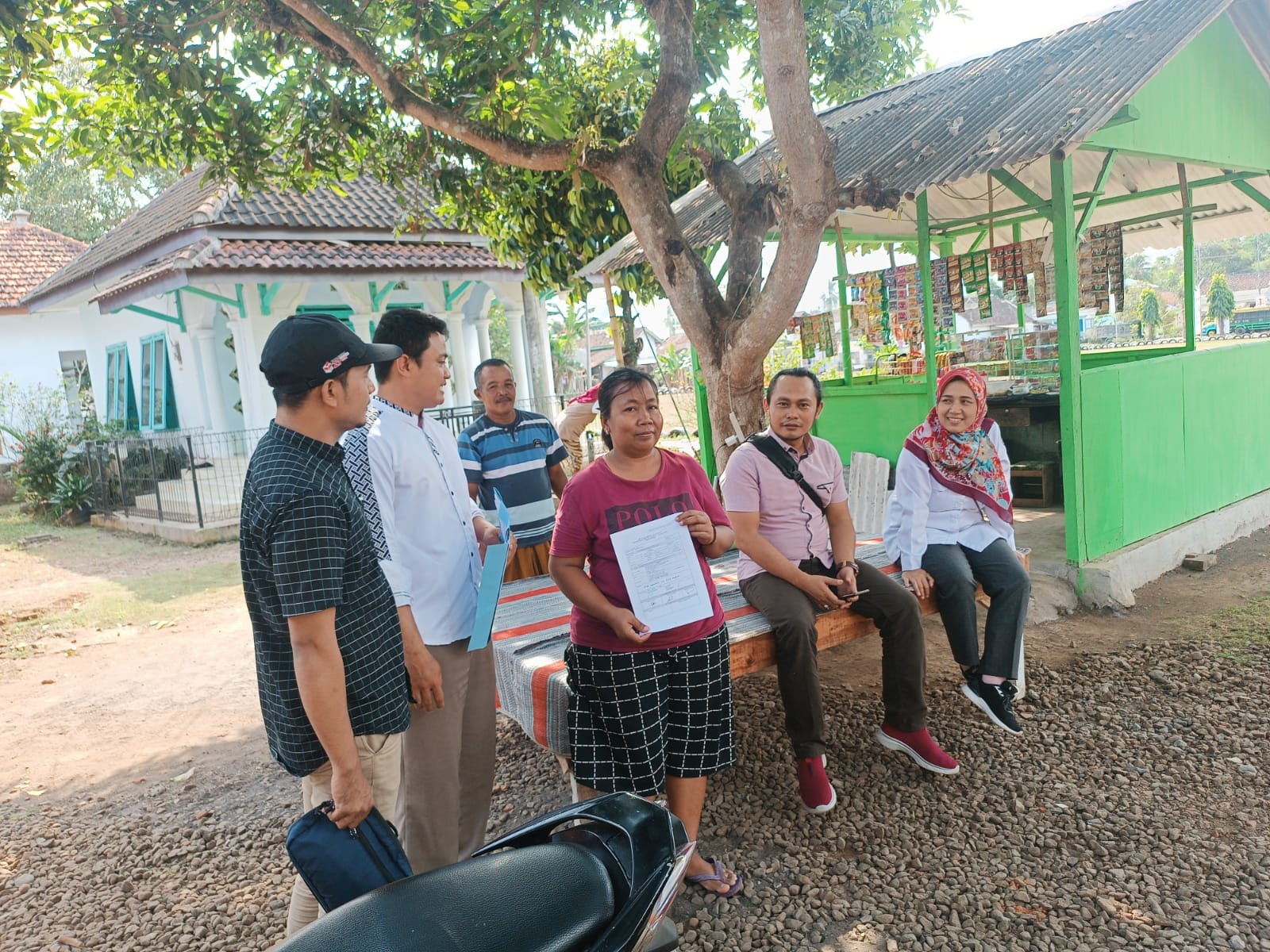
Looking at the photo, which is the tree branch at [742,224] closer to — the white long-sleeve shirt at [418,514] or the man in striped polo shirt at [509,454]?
the man in striped polo shirt at [509,454]

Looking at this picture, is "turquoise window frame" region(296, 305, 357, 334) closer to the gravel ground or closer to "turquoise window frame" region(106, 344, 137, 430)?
"turquoise window frame" region(106, 344, 137, 430)

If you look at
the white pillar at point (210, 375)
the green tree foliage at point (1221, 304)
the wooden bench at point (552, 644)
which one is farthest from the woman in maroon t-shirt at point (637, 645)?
the green tree foliage at point (1221, 304)

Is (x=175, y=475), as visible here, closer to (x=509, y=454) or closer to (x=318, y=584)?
(x=509, y=454)

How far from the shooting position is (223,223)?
1245 cm

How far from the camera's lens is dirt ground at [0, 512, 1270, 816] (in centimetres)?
489

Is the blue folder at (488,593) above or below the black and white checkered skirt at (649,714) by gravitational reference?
above

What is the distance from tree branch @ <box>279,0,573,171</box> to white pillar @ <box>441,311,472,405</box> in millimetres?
9390

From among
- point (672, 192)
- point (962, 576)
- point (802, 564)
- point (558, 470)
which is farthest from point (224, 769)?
point (672, 192)

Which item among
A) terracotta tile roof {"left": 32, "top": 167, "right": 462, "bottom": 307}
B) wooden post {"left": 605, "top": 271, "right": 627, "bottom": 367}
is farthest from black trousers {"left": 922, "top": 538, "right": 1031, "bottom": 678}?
terracotta tile roof {"left": 32, "top": 167, "right": 462, "bottom": 307}

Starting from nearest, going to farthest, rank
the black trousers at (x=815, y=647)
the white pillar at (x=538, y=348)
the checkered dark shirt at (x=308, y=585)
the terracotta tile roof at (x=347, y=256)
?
the checkered dark shirt at (x=308, y=585) → the black trousers at (x=815, y=647) → the terracotta tile roof at (x=347, y=256) → the white pillar at (x=538, y=348)

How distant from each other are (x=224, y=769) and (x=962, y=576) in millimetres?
3823

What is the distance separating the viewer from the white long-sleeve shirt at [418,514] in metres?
2.59

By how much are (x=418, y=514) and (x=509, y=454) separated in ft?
5.73

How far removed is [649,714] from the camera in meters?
2.99
